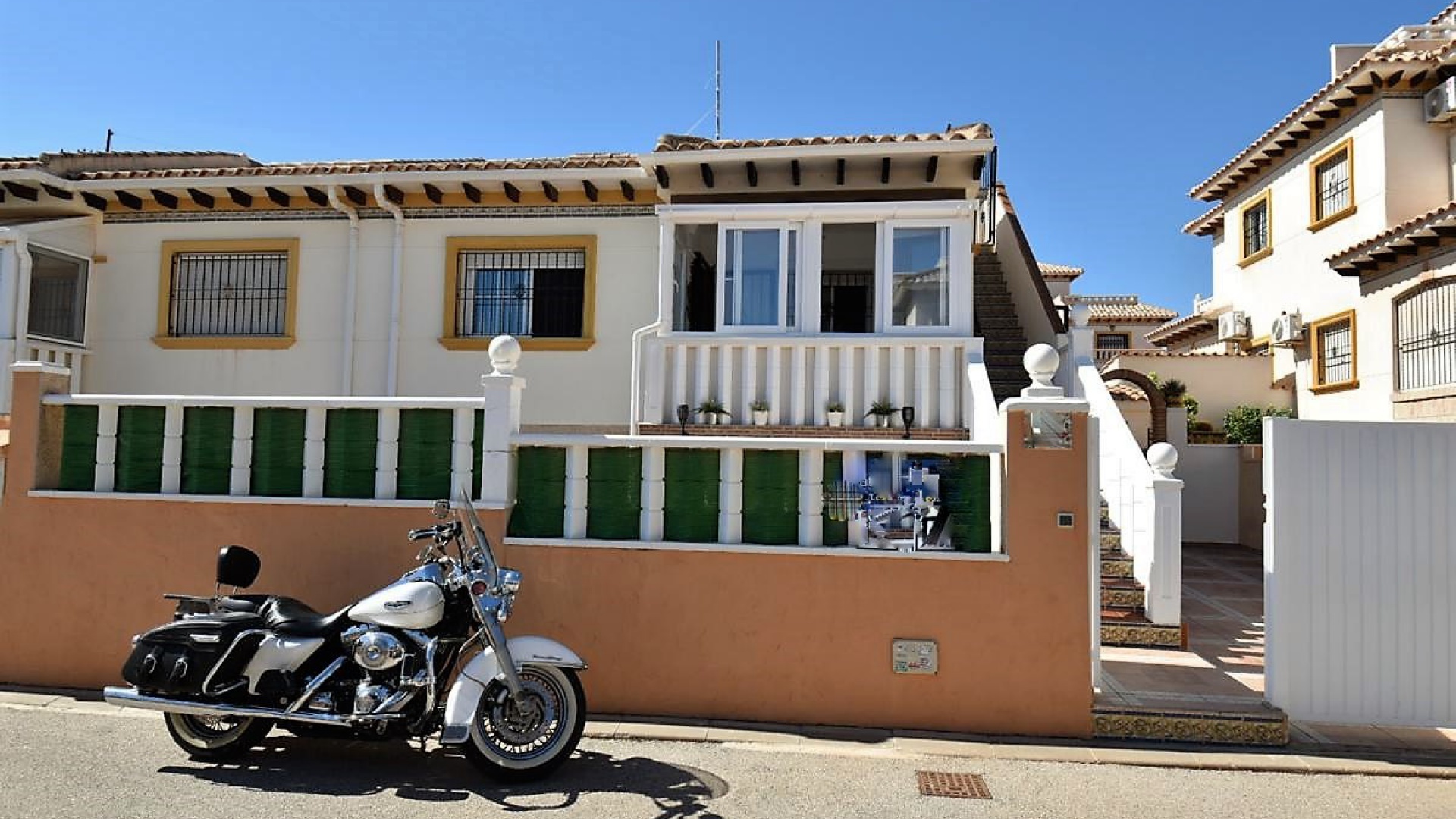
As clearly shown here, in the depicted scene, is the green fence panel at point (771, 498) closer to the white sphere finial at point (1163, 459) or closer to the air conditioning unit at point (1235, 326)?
the white sphere finial at point (1163, 459)

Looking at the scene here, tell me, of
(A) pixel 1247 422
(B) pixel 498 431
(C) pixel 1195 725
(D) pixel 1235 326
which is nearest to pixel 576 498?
(B) pixel 498 431

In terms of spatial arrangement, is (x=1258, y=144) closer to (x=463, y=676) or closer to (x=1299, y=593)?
(x=1299, y=593)

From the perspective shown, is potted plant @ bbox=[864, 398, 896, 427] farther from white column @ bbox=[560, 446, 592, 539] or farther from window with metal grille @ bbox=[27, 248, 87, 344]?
window with metal grille @ bbox=[27, 248, 87, 344]

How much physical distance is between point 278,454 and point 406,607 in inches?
80.0

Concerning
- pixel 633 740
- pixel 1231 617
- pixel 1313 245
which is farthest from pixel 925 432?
pixel 1313 245

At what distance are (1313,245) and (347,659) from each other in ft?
57.1

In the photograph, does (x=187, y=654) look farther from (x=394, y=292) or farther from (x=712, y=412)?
(x=394, y=292)

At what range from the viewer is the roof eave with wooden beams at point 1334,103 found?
13445 millimetres

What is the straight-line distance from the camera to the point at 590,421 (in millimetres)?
9789

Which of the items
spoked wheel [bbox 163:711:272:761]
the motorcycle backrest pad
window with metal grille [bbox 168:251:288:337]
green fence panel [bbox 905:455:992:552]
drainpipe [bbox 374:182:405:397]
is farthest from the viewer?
window with metal grille [bbox 168:251:288:337]

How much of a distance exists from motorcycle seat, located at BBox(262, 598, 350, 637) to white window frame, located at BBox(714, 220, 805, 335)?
207 inches

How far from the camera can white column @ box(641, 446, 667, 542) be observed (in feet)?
18.3

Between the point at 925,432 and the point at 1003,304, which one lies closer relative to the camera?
the point at 925,432

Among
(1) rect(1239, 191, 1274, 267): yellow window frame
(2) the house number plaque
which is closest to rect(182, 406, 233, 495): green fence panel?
(2) the house number plaque
